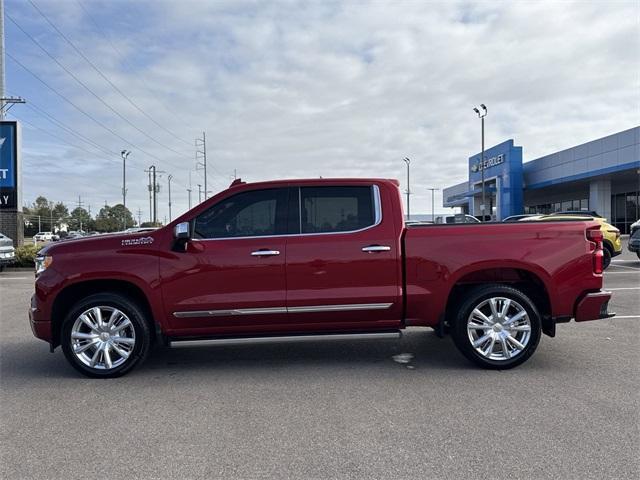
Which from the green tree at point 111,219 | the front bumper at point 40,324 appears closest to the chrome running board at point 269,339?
the front bumper at point 40,324

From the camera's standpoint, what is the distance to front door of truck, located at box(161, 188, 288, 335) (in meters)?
5.06

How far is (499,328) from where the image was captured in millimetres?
5184

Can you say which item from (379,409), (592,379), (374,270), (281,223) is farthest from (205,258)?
(592,379)

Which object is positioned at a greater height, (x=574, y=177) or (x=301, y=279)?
(x=574, y=177)

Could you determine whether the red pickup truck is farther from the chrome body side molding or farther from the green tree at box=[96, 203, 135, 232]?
the green tree at box=[96, 203, 135, 232]

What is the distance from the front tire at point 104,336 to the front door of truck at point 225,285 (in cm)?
36

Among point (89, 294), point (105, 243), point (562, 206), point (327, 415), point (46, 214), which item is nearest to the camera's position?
point (327, 415)

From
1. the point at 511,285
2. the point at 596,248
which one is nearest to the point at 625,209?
the point at 596,248

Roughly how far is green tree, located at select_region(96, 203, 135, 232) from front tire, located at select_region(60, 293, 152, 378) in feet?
349

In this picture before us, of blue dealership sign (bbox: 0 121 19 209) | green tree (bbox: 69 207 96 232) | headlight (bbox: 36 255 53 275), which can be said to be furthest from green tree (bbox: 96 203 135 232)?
headlight (bbox: 36 255 53 275)

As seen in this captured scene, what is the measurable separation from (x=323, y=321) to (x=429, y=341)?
1.95 m

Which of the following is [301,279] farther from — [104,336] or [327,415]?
[104,336]

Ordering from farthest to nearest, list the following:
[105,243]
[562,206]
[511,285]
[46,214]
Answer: [46,214] < [562,206] < [511,285] < [105,243]

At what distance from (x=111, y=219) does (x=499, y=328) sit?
126 m
